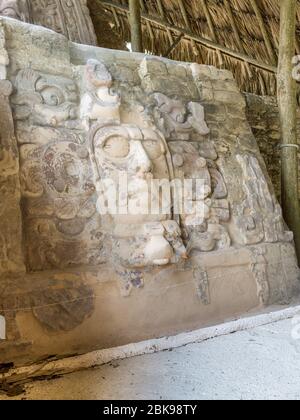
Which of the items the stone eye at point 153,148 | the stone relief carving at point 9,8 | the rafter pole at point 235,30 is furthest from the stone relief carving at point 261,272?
the rafter pole at point 235,30

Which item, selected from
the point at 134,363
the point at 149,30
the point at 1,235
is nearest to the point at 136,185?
the point at 1,235

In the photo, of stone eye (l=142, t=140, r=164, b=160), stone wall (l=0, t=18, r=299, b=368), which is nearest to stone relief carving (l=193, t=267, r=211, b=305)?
stone wall (l=0, t=18, r=299, b=368)

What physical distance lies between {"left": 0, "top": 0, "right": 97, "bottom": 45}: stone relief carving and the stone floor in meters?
2.74

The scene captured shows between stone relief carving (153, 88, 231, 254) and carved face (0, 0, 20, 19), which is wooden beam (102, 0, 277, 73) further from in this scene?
stone relief carving (153, 88, 231, 254)

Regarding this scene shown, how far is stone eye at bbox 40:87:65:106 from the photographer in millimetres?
2123

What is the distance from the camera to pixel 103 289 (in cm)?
193

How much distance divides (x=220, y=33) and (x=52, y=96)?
5.48m

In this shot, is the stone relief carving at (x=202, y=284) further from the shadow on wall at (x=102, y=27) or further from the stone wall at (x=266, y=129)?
the shadow on wall at (x=102, y=27)

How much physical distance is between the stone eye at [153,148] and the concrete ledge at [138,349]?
1041 millimetres

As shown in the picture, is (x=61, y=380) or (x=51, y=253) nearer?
(x=61, y=380)

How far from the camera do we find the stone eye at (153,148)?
7.45 feet

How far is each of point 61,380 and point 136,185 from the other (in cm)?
108
